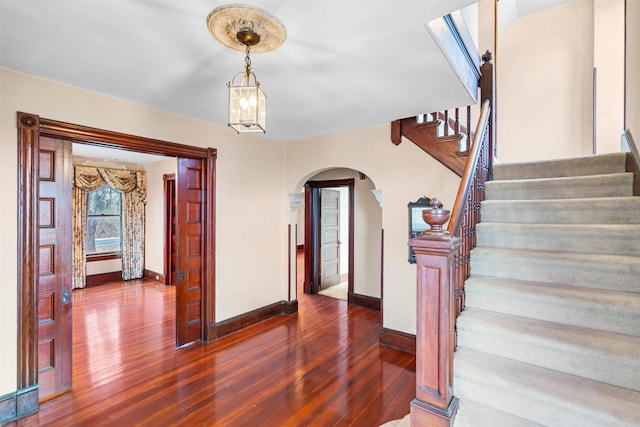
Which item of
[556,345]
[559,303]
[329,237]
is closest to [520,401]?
[556,345]

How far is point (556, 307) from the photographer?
179cm

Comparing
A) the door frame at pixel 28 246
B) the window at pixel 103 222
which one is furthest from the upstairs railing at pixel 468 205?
the window at pixel 103 222

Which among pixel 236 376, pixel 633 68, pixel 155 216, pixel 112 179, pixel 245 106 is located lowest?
pixel 236 376

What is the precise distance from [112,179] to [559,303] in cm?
724

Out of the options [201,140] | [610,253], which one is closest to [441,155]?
[610,253]

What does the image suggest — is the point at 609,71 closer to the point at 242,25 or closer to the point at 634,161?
the point at 634,161

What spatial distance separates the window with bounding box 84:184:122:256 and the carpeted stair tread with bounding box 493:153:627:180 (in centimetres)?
708

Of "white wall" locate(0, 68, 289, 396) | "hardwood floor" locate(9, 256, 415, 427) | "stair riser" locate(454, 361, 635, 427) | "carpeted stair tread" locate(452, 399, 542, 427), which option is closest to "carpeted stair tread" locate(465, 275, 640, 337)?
"stair riser" locate(454, 361, 635, 427)

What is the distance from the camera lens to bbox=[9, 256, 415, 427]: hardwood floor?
88.7 inches

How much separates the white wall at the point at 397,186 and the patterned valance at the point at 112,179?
4.96 m

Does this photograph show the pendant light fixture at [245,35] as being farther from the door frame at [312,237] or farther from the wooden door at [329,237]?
the wooden door at [329,237]

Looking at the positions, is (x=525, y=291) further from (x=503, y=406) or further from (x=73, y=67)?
(x=73, y=67)

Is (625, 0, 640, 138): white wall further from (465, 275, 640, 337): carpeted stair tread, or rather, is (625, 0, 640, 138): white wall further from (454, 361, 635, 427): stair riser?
(454, 361, 635, 427): stair riser

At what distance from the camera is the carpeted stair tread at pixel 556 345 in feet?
4.78
